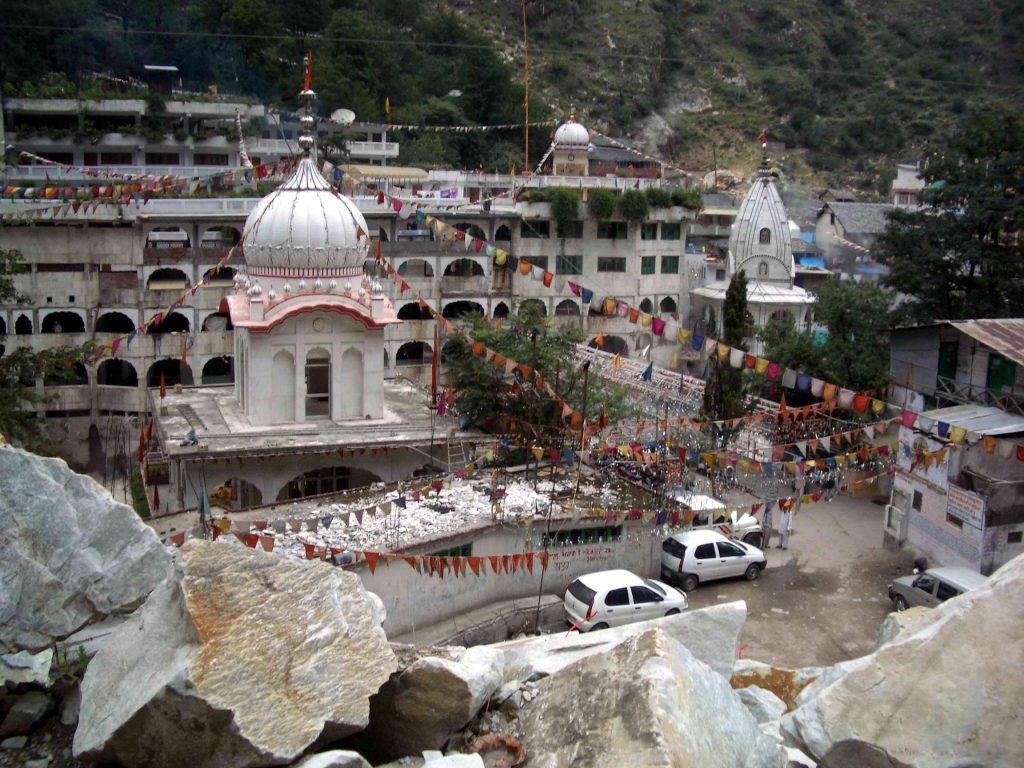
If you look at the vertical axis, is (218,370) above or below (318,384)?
below

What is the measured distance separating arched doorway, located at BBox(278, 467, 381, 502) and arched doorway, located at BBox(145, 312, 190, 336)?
15.4 m

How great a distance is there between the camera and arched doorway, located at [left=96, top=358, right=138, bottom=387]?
39.2 meters

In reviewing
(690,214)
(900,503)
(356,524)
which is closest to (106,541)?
(356,524)

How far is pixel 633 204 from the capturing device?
44.8 meters

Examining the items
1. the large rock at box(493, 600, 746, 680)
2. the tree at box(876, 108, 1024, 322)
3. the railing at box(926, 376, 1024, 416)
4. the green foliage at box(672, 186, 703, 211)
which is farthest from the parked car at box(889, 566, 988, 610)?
the green foliage at box(672, 186, 703, 211)

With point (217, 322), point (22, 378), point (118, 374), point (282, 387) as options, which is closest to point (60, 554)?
point (282, 387)

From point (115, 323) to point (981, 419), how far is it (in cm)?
2868

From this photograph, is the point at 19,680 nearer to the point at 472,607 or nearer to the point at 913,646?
the point at 913,646

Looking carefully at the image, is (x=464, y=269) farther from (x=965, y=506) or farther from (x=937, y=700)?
(x=937, y=700)

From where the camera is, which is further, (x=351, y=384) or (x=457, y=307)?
(x=457, y=307)

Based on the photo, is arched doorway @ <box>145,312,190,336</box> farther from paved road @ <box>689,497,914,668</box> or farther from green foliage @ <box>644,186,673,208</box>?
paved road @ <box>689,497,914,668</box>

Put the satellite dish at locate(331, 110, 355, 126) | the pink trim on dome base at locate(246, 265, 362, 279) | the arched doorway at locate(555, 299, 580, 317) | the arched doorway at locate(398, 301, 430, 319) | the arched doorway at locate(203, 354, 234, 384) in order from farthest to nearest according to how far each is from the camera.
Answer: the satellite dish at locate(331, 110, 355, 126), the arched doorway at locate(555, 299, 580, 317), the arched doorway at locate(398, 301, 430, 319), the arched doorway at locate(203, 354, 234, 384), the pink trim on dome base at locate(246, 265, 362, 279)

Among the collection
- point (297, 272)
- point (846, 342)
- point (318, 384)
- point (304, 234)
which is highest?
point (304, 234)

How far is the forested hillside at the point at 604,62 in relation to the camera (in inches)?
2196
